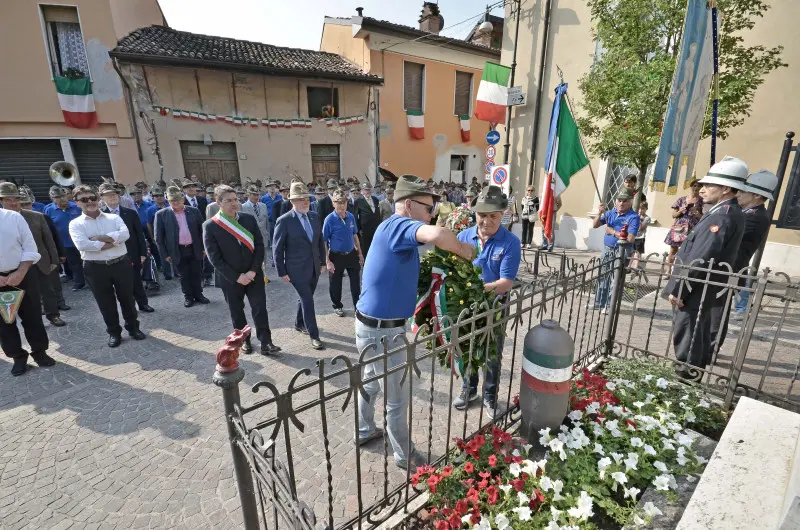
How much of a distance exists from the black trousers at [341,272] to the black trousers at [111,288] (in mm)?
2849

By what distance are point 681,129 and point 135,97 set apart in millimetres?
16404

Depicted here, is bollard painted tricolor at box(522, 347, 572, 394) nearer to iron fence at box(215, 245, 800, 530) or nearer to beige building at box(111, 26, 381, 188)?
iron fence at box(215, 245, 800, 530)

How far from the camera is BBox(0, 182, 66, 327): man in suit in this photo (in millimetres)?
5246

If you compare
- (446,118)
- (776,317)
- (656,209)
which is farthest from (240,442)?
(446,118)

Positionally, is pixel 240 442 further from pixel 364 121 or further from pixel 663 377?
pixel 364 121

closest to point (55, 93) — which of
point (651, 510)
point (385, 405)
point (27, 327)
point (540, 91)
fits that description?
point (27, 327)

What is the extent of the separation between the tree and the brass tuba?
1612 cm

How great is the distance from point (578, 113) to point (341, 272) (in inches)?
366

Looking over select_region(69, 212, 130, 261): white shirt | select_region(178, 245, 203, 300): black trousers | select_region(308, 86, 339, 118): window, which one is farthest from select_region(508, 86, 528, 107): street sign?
select_region(69, 212, 130, 261): white shirt

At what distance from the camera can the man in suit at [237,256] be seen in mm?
4520

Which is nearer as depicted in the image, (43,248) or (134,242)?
(43,248)

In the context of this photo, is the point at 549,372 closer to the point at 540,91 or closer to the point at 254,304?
the point at 254,304

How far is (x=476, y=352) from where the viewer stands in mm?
2877

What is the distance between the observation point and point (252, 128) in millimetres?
15695
